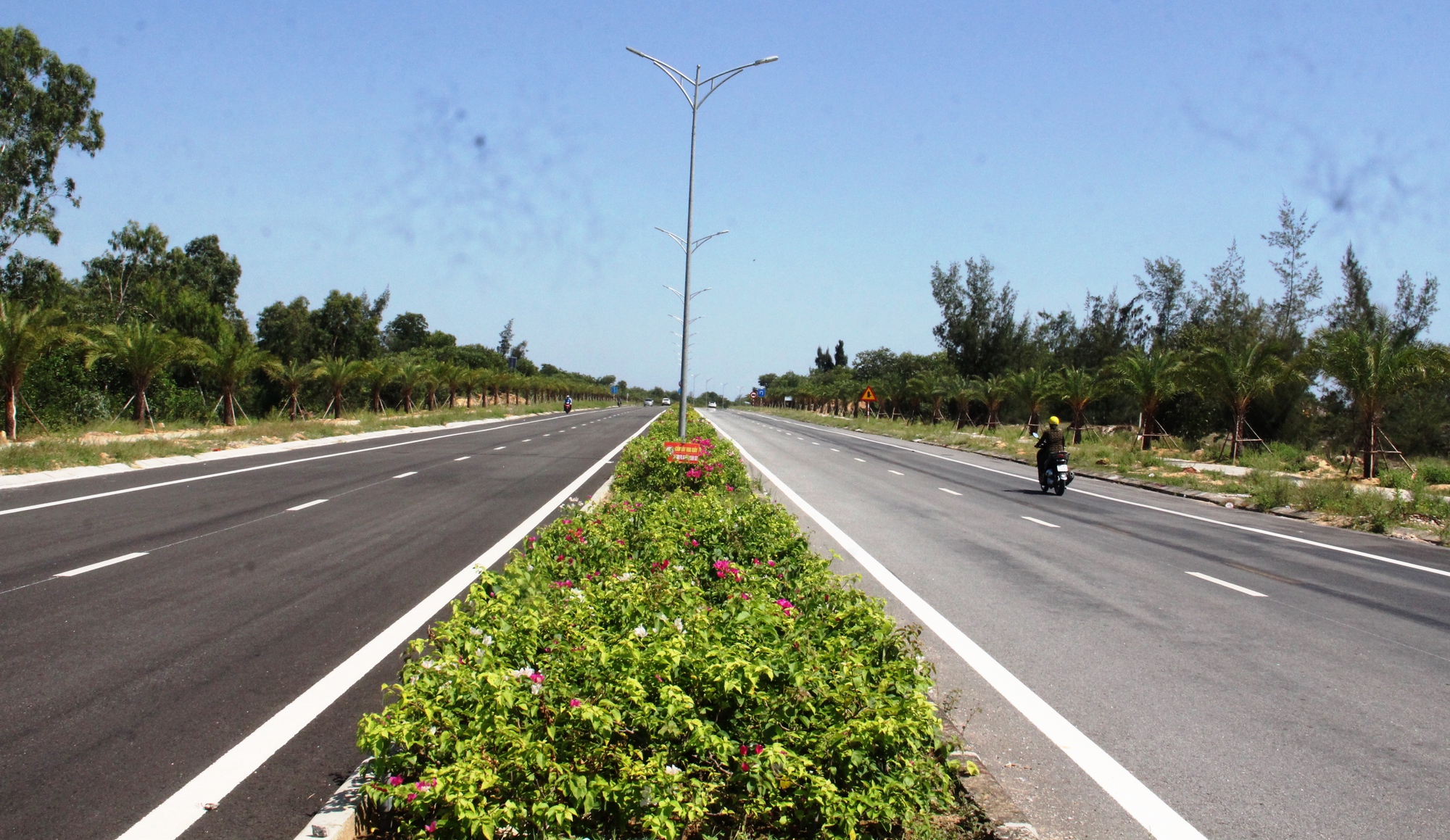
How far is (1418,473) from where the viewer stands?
25.0 metres

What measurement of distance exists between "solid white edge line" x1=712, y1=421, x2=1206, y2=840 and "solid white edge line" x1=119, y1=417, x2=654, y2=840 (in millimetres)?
3476

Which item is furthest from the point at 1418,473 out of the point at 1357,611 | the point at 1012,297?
the point at 1012,297

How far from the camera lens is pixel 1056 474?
72.5ft

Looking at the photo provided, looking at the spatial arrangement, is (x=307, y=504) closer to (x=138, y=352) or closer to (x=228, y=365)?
(x=138, y=352)

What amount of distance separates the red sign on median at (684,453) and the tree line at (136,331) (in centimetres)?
2111

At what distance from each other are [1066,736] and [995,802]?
1.45 metres

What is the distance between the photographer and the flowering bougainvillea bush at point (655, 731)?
328cm

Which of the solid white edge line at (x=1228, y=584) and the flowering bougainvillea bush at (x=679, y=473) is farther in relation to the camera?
the flowering bougainvillea bush at (x=679, y=473)

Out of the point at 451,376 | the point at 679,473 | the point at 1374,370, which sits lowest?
the point at 679,473

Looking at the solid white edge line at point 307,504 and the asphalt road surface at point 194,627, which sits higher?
the asphalt road surface at point 194,627

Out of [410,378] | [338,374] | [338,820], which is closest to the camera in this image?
[338,820]

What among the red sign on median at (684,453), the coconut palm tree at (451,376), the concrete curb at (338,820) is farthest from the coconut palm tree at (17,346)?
the coconut palm tree at (451,376)

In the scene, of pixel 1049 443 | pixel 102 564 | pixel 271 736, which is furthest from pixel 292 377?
pixel 271 736

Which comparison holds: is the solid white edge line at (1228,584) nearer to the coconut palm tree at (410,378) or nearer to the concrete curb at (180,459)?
the concrete curb at (180,459)
